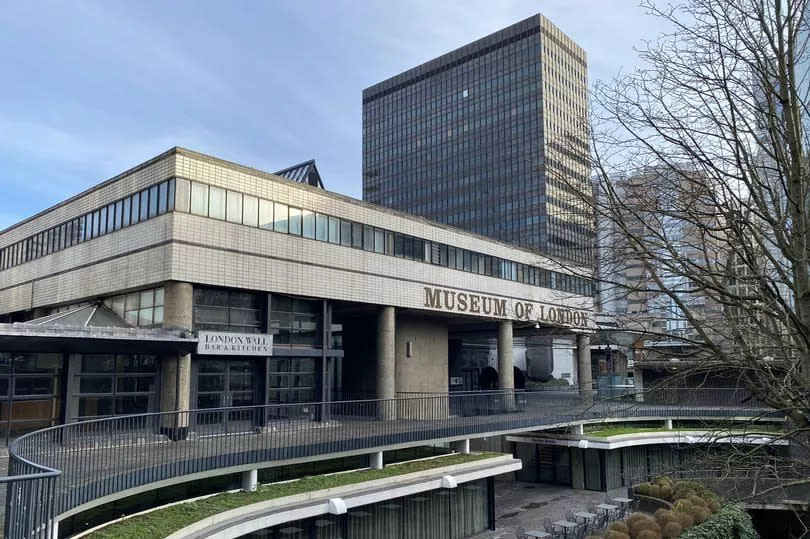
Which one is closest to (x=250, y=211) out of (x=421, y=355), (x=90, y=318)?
(x=90, y=318)

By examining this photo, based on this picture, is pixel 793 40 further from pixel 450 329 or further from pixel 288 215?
pixel 450 329

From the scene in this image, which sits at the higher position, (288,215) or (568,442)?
(288,215)

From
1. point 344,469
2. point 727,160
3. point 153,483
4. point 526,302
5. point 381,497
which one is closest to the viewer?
point 727,160

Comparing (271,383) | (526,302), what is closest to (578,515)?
(271,383)

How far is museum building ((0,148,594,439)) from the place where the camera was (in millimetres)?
19094

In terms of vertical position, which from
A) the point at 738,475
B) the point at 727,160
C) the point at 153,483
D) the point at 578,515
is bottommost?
the point at 578,515

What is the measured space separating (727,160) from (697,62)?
1.14m

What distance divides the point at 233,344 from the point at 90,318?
17.2 feet

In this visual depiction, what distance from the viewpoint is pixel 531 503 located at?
84.8ft

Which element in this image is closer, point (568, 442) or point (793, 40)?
point (793, 40)

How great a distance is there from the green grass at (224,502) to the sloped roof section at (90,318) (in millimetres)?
9314

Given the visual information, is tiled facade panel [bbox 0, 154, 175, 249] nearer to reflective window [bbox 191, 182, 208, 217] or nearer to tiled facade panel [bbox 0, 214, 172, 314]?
reflective window [bbox 191, 182, 208, 217]

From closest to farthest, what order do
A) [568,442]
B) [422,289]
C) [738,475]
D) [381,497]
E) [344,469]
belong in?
[738,475] → [381,497] → [344,469] → [568,442] → [422,289]

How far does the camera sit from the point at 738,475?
7285 millimetres
